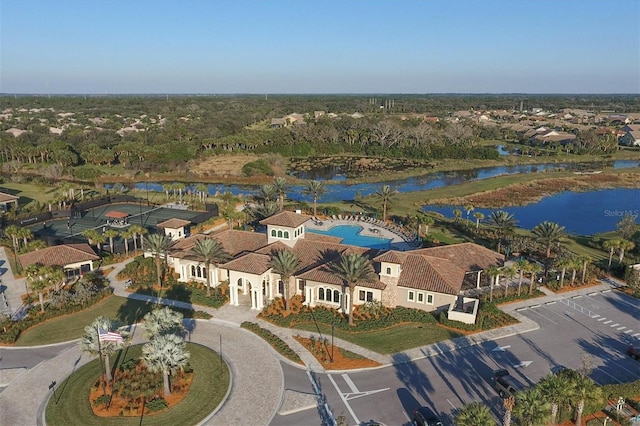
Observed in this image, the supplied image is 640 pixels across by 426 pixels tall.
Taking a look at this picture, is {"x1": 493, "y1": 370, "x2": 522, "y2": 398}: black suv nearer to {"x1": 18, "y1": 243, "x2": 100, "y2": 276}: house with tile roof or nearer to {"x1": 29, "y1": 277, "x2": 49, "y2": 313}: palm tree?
{"x1": 29, "y1": 277, "x2": 49, "y2": 313}: palm tree

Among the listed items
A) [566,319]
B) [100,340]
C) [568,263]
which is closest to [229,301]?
[100,340]

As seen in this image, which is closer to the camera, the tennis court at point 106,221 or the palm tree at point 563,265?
the palm tree at point 563,265

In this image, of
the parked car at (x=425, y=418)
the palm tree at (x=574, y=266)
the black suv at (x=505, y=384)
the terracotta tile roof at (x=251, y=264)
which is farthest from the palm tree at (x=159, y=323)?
the palm tree at (x=574, y=266)

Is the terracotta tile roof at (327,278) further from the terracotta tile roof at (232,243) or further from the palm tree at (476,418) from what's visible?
the palm tree at (476,418)

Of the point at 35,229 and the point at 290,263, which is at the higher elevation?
the point at 290,263

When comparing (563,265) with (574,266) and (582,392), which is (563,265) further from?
(582,392)

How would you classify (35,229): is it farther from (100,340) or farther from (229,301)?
(100,340)

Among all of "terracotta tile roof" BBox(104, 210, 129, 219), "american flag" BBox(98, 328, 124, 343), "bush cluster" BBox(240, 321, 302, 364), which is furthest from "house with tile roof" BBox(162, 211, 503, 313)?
"terracotta tile roof" BBox(104, 210, 129, 219)
